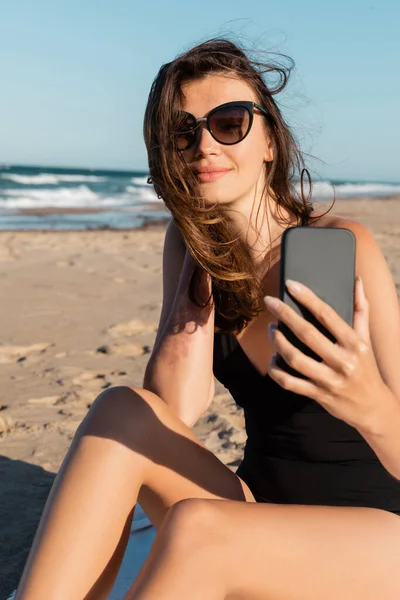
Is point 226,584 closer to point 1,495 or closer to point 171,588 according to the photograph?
point 171,588

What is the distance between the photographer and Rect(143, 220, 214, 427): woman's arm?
225 centimetres

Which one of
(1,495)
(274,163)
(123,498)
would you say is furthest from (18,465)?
(274,163)

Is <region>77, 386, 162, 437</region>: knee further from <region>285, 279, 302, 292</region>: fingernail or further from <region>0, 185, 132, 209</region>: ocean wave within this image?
<region>0, 185, 132, 209</region>: ocean wave

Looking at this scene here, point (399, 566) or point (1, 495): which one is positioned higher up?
point (399, 566)

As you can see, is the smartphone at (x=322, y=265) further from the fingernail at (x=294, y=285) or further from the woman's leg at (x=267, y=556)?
the woman's leg at (x=267, y=556)

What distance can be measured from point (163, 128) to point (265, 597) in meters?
1.31

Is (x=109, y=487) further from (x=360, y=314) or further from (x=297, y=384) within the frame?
(x=360, y=314)

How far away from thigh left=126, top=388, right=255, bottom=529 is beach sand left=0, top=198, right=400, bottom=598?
83 cm

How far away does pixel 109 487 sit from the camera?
1785mm

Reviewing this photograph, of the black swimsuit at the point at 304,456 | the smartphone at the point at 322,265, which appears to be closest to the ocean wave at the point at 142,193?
the black swimsuit at the point at 304,456

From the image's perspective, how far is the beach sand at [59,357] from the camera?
3.13 metres

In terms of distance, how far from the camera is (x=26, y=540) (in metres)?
2.72

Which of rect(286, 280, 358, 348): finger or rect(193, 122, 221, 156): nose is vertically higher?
rect(193, 122, 221, 156): nose

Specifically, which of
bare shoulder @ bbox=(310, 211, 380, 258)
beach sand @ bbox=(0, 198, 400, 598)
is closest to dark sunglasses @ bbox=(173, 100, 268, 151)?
bare shoulder @ bbox=(310, 211, 380, 258)
